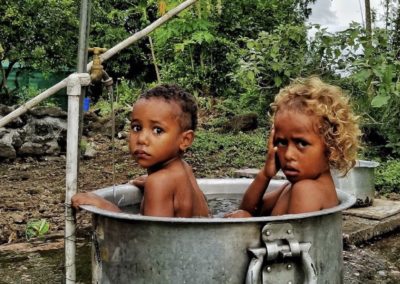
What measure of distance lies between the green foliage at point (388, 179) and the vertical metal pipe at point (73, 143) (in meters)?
4.09

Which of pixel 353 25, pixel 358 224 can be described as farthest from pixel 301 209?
pixel 353 25

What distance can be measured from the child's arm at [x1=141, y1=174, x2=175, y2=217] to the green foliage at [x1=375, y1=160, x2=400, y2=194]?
13.0 ft

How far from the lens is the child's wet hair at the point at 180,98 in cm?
209

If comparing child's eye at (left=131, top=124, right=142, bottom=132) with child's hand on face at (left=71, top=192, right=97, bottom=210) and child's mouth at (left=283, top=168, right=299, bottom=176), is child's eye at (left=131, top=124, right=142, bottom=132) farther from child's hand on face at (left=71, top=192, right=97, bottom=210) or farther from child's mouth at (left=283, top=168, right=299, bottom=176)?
child's mouth at (left=283, top=168, right=299, bottom=176)

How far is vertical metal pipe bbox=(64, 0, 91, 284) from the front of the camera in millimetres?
1974

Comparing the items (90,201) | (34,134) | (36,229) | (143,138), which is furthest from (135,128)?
(34,134)

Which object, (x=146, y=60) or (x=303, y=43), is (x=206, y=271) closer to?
(x=303, y=43)

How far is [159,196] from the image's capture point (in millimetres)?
1978

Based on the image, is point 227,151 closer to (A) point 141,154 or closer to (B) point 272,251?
(A) point 141,154

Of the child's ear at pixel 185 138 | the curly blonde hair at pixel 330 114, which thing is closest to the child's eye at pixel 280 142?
the curly blonde hair at pixel 330 114

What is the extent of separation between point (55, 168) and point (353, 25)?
352 centimetres

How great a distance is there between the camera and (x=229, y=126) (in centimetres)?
856

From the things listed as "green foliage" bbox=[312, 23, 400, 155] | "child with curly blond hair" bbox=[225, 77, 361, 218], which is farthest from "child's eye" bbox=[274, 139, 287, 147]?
"green foliage" bbox=[312, 23, 400, 155]

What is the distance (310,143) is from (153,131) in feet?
1.68
